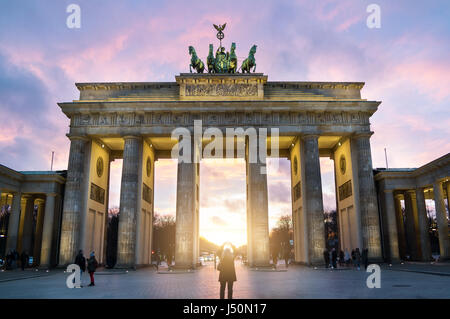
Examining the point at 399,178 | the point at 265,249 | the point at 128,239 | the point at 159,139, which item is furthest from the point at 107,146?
the point at 399,178

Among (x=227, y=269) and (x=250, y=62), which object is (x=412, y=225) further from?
(x=227, y=269)

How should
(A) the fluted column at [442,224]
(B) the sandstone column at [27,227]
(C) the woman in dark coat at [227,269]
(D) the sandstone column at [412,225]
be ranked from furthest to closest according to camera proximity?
(D) the sandstone column at [412,225] < (B) the sandstone column at [27,227] < (A) the fluted column at [442,224] < (C) the woman in dark coat at [227,269]

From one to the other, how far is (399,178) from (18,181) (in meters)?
35.5

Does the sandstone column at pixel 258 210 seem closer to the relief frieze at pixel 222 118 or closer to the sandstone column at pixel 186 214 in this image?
the relief frieze at pixel 222 118

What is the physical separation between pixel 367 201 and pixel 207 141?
16.0 metres

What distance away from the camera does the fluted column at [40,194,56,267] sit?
105ft

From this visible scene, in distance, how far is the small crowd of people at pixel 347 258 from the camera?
28.3 m

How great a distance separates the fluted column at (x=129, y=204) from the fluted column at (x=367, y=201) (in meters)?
20.3

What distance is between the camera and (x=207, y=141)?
3681cm

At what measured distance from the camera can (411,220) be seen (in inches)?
1554

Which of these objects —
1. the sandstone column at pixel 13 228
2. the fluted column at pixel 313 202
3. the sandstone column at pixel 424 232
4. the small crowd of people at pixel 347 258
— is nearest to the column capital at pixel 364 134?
the fluted column at pixel 313 202

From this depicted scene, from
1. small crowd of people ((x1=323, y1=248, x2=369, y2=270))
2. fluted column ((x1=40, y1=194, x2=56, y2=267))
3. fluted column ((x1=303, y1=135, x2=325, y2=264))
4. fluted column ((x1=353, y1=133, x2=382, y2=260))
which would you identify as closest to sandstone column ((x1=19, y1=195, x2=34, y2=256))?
fluted column ((x1=40, y1=194, x2=56, y2=267))
